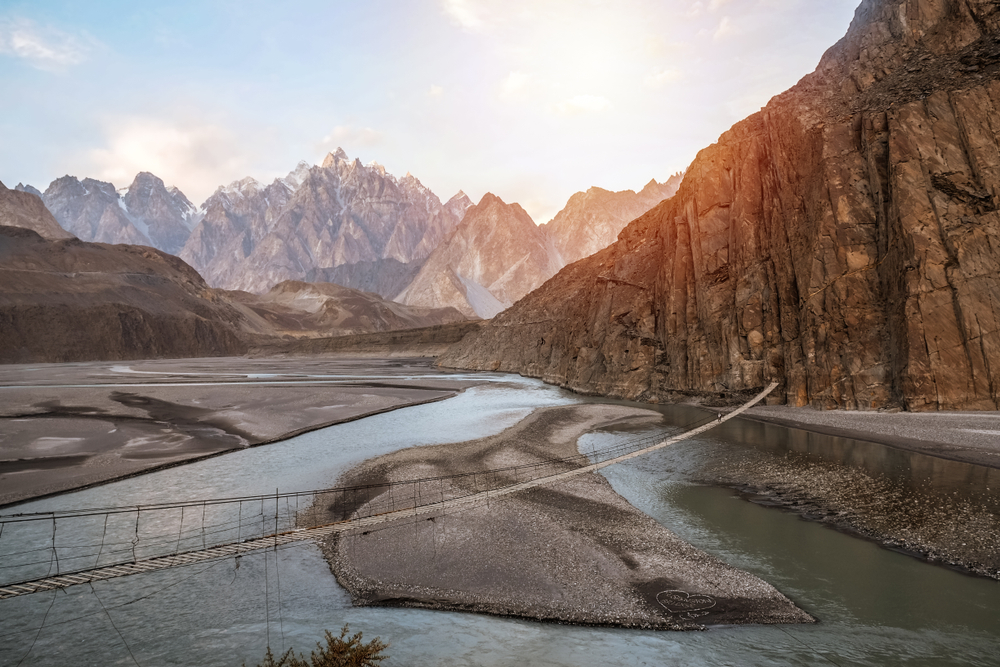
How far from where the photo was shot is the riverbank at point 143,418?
2769cm

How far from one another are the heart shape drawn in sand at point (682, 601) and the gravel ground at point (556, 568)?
0.09 ft

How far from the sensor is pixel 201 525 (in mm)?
20312

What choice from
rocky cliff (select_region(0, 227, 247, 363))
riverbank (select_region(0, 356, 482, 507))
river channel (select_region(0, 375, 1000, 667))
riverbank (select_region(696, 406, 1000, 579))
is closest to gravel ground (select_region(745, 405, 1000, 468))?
riverbank (select_region(696, 406, 1000, 579))

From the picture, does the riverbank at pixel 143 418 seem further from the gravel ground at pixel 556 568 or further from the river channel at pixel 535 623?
the gravel ground at pixel 556 568

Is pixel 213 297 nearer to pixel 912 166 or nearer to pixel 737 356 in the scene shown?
pixel 737 356

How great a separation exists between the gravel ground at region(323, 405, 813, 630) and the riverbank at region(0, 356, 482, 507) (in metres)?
15.6

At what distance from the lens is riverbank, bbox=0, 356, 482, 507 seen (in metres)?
27.7

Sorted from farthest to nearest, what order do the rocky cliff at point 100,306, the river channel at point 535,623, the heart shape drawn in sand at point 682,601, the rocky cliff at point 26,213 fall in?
the rocky cliff at point 26,213 < the rocky cliff at point 100,306 < the heart shape drawn in sand at point 682,601 < the river channel at point 535,623

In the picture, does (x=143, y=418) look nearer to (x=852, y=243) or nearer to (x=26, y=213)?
(x=852, y=243)

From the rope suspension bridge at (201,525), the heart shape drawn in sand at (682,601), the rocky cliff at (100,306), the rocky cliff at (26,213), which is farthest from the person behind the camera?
the rocky cliff at (26,213)

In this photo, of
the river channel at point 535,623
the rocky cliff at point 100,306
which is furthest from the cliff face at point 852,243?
the rocky cliff at point 100,306

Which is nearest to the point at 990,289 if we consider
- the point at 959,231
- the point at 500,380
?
the point at 959,231

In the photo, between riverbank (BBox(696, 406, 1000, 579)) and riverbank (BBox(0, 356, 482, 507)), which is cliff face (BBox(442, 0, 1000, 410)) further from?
riverbank (BBox(0, 356, 482, 507))

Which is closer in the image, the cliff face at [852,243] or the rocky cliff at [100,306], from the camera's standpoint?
the cliff face at [852,243]
